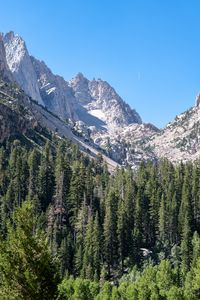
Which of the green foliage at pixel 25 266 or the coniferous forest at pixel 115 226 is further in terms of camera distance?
the coniferous forest at pixel 115 226

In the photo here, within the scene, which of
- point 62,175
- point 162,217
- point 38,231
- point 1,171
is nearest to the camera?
point 38,231

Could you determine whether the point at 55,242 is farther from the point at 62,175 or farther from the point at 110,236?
the point at 62,175

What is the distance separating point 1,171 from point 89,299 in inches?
3239

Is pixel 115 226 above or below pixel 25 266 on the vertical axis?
above

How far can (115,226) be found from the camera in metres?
113

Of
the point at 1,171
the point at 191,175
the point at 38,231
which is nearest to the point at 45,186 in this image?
the point at 1,171

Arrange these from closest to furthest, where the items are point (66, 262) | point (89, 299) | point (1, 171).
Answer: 1. point (89, 299)
2. point (66, 262)
3. point (1, 171)

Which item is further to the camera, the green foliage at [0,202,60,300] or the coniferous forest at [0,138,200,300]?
the coniferous forest at [0,138,200,300]

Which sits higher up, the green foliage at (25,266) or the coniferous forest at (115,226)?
the coniferous forest at (115,226)

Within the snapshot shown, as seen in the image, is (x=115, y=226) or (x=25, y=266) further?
(x=115, y=226)

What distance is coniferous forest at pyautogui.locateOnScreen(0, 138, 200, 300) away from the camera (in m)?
74.5

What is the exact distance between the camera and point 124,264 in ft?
348

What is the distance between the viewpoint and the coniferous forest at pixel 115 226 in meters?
74.5

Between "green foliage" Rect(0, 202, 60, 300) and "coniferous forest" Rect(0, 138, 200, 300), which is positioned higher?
"coniferous forest" Rect(0, 138, 200, 300)
